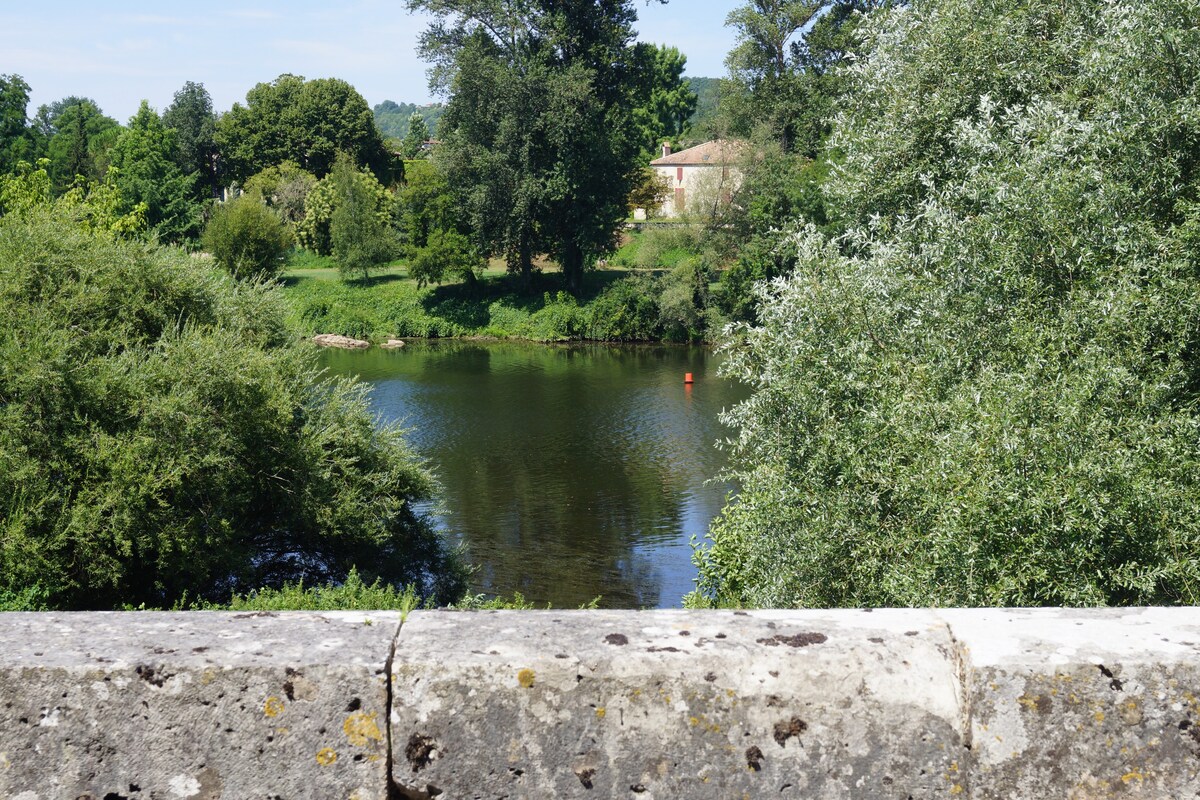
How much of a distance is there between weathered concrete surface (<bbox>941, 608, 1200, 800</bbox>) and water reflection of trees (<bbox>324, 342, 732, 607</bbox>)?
1801 cm

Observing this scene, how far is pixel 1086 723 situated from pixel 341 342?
2243 inches

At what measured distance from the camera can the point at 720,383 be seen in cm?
4247

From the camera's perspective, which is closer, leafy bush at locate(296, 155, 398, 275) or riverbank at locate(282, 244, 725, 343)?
riverbank at locate(282, 244, 725, 343)

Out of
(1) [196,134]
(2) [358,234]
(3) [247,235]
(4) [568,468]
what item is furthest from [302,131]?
(4) [568,468]

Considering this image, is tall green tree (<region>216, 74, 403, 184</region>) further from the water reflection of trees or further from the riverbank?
the water reflection of trees

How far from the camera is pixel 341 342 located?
189 feet

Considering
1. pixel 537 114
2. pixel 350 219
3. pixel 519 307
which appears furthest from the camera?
pixel 350 219

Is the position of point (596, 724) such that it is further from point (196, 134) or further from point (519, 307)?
point (196, 134)

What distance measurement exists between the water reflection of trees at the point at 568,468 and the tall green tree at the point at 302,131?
41.7m

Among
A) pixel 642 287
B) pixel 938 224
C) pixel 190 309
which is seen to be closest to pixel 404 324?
pixel 642 287

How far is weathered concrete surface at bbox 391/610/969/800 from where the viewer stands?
2631 mm

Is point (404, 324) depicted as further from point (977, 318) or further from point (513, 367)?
point (977, 318)

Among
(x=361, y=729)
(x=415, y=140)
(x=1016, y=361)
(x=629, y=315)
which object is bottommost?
(x=629, y=315)

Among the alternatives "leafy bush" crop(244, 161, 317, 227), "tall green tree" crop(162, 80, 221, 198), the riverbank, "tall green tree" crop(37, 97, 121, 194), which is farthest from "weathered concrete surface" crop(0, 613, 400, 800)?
"tall green tree" crop(162, 80, 221, 198)
